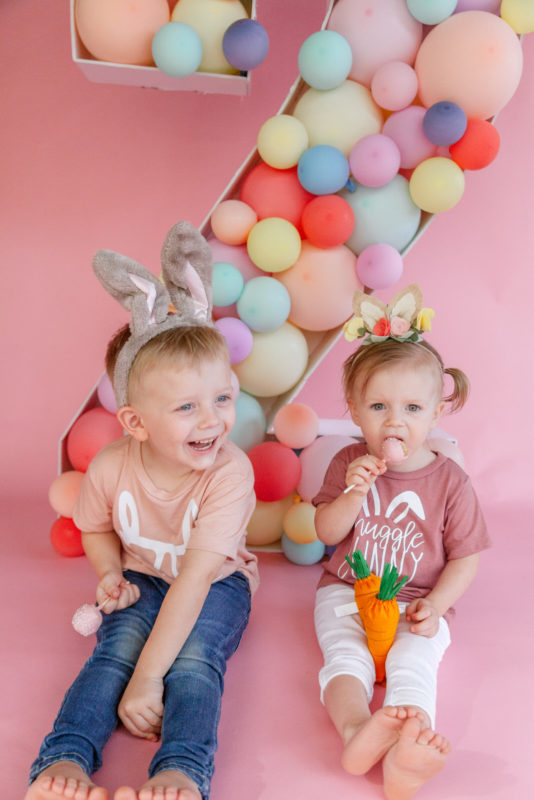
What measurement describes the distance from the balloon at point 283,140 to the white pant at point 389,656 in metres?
0.95

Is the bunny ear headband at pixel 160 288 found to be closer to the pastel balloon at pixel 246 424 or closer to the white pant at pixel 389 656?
the pastel balloon at pixel 246 424

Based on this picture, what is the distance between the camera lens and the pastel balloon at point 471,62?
1.67m

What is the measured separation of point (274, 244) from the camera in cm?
178

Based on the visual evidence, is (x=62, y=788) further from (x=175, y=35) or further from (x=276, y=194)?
(x=175, y=35)

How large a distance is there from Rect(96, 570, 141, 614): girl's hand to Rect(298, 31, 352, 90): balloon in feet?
3.72

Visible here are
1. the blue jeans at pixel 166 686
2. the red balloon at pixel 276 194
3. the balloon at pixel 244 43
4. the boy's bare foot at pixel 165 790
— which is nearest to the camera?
the boy's bare foot at pixel 165 790

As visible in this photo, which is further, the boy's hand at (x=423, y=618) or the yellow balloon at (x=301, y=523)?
the yellow balloon at (x=301, y=523)

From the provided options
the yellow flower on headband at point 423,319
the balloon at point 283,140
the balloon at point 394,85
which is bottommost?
the yellow flower on headband at point 423,319

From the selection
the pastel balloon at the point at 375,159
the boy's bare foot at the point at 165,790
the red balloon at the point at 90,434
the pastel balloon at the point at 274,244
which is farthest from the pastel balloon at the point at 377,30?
the boy's bare foot at the point at 165,790

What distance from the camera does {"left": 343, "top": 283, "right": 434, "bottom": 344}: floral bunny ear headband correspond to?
1.57 m

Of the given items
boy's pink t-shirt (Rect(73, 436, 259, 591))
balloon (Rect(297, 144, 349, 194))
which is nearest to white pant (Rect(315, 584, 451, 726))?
boy's pink t-shirt (Rect(73, 436, 259, 591))

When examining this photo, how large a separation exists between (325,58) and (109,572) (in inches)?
45.6

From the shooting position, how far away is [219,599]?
1545 millimetres

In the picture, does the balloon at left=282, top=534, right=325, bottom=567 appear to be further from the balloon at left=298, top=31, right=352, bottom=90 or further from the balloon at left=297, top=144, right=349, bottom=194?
the balloon at left=298, top=31, right=352, bottom=90
